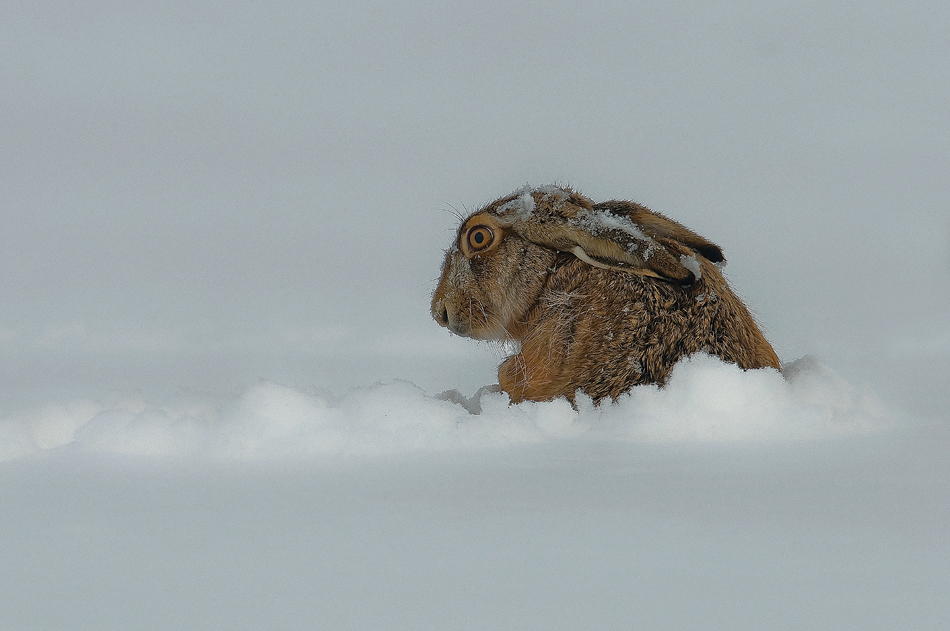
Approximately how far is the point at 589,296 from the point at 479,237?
115 centimetres

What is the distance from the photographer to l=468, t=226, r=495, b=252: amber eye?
7.12 m

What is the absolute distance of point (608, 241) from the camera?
6488 millimetres

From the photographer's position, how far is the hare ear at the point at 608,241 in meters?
6.30

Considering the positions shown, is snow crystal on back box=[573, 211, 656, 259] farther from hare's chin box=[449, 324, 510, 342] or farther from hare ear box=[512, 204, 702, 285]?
hare's chin box=[449, 324, 510, 342]

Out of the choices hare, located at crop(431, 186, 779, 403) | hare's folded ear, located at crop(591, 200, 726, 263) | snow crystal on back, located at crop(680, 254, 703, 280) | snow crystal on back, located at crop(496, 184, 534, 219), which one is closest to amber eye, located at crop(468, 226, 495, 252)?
hare, located at crop(431, 186, 779, 403)

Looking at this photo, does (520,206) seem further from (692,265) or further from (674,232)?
(692,265)

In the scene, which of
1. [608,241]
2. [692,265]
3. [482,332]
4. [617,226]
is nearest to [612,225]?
[617,226]

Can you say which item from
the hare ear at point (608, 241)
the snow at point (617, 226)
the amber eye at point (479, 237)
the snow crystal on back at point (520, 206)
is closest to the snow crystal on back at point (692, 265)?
the hare ear at point (608, 241)

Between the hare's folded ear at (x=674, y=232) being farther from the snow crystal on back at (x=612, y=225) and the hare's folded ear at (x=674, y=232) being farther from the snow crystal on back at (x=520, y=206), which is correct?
the snow crystal on back at (x=520, y=206)

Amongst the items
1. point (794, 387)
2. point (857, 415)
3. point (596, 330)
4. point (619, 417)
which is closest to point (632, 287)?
point (596, 330)

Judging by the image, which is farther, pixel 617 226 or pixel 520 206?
pixel 520 206

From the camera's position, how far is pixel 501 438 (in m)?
5.95

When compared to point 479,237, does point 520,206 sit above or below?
above

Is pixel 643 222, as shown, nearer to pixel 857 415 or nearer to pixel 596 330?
pixel 596 330
